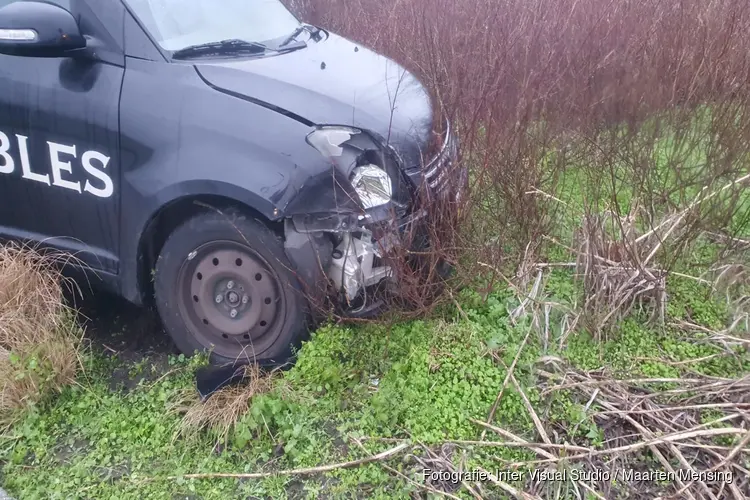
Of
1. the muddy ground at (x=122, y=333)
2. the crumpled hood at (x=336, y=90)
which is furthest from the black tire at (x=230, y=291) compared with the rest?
the crumpled hood at (x=336, y=90)

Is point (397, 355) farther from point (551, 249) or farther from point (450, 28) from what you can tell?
point (450, 28)

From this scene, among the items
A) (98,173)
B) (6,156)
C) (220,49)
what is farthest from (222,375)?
(220,49)

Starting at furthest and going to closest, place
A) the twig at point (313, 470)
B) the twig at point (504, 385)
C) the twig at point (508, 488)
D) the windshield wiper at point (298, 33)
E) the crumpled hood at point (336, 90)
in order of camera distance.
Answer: the windshield wiper at point (298, 33)
the crumpled hood at point (336, 90)
the twig at point (504, 385)
the twig at point (313, 470)
the twig at point (508, 488)

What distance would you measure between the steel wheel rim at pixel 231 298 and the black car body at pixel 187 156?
1 centimetres

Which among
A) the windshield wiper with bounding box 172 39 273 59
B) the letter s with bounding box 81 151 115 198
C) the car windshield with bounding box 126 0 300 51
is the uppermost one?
the car windshield with bounding box 126 0 300 51

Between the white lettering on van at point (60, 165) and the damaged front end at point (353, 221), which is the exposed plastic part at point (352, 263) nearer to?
the damaged front end at point (353, 221)

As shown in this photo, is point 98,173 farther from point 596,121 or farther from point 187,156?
point 596,121

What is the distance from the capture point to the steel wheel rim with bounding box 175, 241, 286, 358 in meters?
2.55

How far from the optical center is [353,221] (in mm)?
2432

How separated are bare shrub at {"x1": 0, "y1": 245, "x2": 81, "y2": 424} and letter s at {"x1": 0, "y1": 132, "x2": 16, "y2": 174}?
399mm

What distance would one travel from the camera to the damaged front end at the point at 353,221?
2.40 meters

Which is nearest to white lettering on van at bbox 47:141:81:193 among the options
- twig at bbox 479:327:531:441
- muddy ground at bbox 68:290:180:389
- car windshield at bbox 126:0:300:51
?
muddy ground at bbox 68:290:180:389

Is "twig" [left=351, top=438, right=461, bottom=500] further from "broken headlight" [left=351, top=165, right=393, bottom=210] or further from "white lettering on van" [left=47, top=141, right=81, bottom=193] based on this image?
"white lettering on van" [left=47, top=141, right=81, bottom=193]

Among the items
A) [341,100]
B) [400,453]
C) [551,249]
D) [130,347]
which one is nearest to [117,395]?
[130,347]
